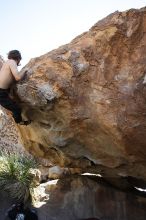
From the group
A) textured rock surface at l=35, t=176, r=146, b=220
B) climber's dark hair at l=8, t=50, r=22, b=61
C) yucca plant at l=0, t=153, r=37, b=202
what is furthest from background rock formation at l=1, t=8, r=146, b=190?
yucca plant at l=0, t=153, r=37, b=202

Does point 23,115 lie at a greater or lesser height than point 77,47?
lesser

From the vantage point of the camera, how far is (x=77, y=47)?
24.5 ft

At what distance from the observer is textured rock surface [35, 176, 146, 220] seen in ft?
31.5

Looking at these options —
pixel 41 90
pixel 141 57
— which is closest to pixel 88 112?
pixel 41 90

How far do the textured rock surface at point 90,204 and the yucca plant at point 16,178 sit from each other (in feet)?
2.16

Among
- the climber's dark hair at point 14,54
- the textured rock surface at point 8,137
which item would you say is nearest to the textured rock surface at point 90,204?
the climber's dark hair at point 14,54

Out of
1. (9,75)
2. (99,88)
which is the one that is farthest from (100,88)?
(9,75)

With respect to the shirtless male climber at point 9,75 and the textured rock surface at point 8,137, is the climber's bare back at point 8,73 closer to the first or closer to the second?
the shirtless male climber at point 9,75

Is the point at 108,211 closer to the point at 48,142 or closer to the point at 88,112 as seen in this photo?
the point at 48,142

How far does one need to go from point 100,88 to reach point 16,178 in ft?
18.0

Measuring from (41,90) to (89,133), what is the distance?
144 centimetres

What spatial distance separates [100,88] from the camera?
726cm

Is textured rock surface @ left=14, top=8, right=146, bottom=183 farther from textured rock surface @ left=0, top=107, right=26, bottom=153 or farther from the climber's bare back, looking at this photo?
textured rock surface @ left=0, top=107, right=26, bottom=153

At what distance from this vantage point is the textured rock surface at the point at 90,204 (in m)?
9.61
